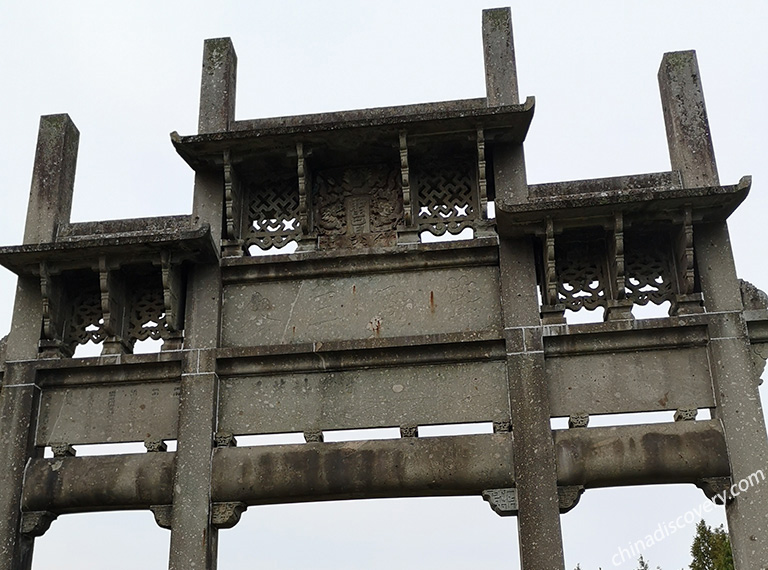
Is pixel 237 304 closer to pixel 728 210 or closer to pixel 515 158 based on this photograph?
pixel 515 158

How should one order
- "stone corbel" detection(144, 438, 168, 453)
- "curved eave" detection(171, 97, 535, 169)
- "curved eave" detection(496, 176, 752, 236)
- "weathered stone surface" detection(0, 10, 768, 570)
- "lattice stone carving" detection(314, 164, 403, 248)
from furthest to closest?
"lattice stone carving" detection(314, 164, 403, 248), "curved eave" detection(171, 97, 535, 169), "stone corbel" detection(144, 438, 168, 453), "curved eave" detection(496, 176, 752, 236), "weathered stone surface" detection(0, 10, 768, 570)

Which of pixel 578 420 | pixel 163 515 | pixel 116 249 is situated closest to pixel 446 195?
pixel 578 420

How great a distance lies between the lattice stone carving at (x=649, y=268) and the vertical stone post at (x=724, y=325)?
1.04 ft

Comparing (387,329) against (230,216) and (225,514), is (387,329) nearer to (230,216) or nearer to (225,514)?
(230,216)

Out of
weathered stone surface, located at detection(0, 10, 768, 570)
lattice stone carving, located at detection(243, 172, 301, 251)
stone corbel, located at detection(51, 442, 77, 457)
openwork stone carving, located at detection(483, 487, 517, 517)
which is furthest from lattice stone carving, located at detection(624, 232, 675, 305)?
stone corbel, located at detection(51, 442, 77, 457)

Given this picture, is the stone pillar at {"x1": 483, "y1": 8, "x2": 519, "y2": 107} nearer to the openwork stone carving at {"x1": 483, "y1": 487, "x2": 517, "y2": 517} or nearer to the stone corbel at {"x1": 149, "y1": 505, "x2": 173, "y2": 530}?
the openwork stone carving at {"x1": 483, "y1": 487, "x2": 517, "y2": 517}

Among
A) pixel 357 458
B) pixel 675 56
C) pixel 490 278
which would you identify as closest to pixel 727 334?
pixel 490 278

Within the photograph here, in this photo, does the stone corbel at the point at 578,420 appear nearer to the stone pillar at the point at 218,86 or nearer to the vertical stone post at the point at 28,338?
the stone pillar at the point at 218,86

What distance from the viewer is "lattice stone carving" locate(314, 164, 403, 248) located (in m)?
9.55

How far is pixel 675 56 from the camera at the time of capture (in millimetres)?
9641

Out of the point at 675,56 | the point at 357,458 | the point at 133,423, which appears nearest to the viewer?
the point at 357,458

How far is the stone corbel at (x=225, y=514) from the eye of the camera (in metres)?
8.45

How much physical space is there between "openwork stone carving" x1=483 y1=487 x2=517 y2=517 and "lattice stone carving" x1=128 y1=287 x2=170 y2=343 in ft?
12.3

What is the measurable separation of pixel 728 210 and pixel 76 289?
6.87 meters
